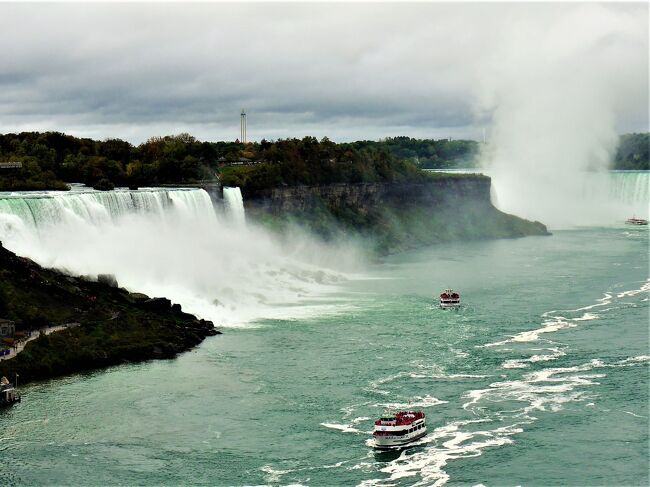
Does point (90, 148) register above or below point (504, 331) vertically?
above

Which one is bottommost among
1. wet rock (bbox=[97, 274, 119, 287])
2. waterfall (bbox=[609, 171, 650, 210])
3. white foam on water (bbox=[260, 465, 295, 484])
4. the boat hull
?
white foam on water (bbox=[260, 465, 295, 484])

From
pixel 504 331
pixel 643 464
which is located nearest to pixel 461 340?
pixel 504 331

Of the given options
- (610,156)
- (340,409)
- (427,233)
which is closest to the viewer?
(340,409)

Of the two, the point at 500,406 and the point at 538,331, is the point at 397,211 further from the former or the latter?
the point at 500,406

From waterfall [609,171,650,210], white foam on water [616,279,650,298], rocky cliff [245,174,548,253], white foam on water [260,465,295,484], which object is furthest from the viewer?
waterfall [609,171,650,210]

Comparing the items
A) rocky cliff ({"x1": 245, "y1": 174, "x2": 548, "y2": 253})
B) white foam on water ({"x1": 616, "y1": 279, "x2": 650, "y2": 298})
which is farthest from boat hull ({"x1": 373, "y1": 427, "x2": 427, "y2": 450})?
rocky cliff ({"x1": 245, "y1": 174, "x2": 548, "y2": 253})

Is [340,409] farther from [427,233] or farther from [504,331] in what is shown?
[427,233]

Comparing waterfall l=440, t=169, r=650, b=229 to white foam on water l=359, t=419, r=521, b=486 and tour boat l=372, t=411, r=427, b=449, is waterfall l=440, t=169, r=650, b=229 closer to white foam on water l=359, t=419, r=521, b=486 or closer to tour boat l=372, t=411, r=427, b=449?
white foam on water l=359, t=419, r=521, b=486

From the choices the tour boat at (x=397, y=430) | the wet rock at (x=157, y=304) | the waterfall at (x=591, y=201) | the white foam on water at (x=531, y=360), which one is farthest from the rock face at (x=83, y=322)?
the waterfall at (x=591, y=201)
